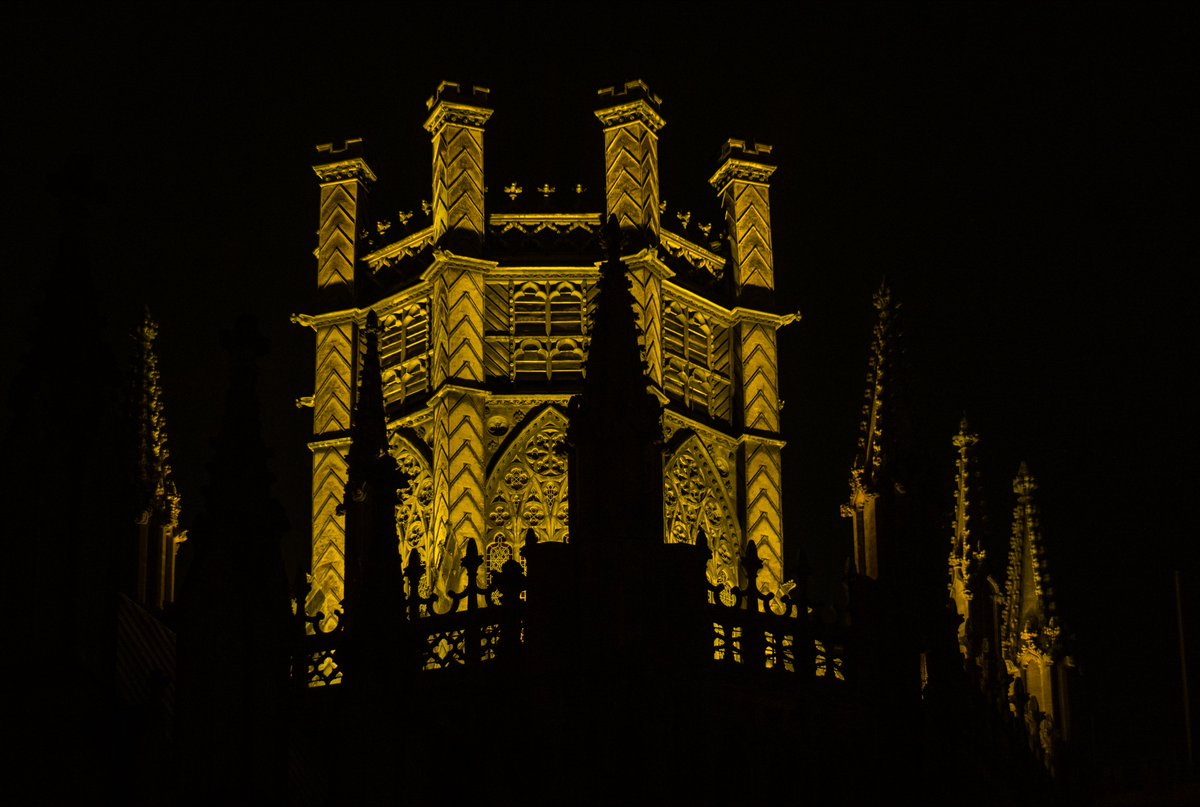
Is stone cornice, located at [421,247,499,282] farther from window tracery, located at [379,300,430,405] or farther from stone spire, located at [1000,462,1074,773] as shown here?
stone spire, located at [1000,462,1074,773]

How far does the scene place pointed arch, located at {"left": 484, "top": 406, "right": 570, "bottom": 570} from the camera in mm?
38875

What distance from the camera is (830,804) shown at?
1074 inches

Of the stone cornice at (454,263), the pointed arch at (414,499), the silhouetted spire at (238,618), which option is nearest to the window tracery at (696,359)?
the stone cornice at (454,263)

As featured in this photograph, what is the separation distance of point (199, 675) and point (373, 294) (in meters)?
19.3

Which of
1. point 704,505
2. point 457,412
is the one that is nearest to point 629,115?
point 457,412

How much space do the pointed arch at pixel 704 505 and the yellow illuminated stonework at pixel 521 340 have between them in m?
0.04

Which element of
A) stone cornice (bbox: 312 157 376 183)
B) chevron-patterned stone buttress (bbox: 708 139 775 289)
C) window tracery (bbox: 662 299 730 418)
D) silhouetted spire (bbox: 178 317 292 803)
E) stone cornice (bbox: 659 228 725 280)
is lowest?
silhouetted spire (bbox: 178 317 292 803)

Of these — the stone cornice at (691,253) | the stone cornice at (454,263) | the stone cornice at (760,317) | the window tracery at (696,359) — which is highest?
the stone cornice at (691,253)

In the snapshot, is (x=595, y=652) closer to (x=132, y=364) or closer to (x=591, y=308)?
(x=132, y=364)

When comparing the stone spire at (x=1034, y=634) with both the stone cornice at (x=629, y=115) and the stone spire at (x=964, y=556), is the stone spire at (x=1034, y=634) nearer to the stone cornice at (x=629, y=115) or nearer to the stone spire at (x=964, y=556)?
the stone spire at (x=964, y=556)

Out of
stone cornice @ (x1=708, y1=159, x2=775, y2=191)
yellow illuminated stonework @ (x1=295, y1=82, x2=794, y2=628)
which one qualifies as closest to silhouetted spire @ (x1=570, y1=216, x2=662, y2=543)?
yellow illuminated stonework @ (x1=295, y1=82, x2=794, y2=628)

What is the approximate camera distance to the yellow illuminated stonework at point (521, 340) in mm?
39281

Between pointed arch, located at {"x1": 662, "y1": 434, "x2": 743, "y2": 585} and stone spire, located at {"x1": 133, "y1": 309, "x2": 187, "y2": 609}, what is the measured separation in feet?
26.6

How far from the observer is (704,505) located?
40281 millimetres
